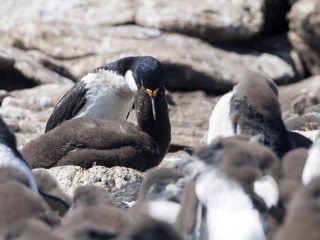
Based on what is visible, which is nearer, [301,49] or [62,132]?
→ [62,132]

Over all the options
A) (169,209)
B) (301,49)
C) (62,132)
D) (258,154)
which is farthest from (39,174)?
(301,49)

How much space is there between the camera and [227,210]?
264cm

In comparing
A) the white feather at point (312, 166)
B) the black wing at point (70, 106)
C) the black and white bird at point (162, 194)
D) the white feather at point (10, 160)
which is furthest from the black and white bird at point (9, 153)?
the black wing at point (70, 106)

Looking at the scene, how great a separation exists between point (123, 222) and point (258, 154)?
57 cm

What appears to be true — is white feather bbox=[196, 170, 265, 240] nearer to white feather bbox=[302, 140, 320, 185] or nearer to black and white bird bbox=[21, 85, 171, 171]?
white feather bbox=[302, 140, 320, 185]

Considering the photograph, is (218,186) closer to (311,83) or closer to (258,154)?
(258,154)

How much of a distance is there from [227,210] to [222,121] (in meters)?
0.90

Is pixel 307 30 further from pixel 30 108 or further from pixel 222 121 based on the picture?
pixel 222 121

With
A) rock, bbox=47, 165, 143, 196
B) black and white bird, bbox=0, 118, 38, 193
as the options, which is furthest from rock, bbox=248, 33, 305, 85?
black and white bird, bbox=0, 118, 38, 193

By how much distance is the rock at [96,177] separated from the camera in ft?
15.5

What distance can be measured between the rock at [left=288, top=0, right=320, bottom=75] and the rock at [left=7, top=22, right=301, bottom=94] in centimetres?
102

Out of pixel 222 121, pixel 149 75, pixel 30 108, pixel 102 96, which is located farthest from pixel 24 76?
pixel 222 121

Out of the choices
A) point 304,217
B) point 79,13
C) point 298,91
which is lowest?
point 298,91

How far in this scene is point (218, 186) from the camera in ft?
8.80
